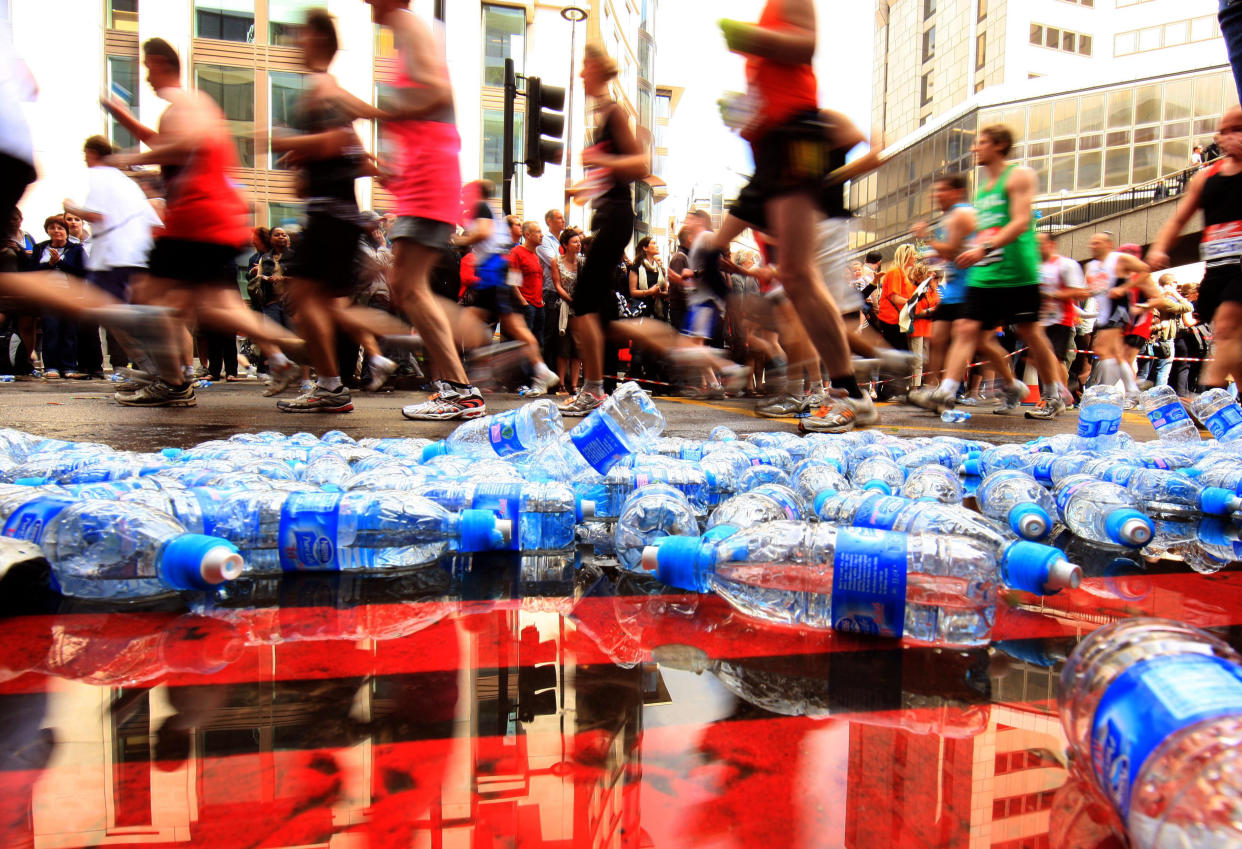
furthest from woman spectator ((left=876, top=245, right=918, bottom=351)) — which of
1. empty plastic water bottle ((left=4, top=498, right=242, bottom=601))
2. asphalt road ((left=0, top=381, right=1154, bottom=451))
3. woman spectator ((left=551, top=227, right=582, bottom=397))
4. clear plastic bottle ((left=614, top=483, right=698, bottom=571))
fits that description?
empty plastic water bottle ((left=4, top=498, right=242, bottom=601))

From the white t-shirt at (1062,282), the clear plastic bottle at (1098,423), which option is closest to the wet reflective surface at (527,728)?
the clear plastic bottle at (1098,423)

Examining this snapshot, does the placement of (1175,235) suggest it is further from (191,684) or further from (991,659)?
(191,684)

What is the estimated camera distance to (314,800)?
0.85 metres

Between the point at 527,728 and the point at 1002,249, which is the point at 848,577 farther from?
the point at 1002,249

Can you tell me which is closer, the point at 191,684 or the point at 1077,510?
the point at 191,684

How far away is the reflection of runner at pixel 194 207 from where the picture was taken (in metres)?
4.16

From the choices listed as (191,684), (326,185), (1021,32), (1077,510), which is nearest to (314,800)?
(191,684)

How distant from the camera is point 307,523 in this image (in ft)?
5.50

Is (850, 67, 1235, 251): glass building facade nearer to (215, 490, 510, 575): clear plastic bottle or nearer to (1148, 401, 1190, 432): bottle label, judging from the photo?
(1148, 401, 1190, 432): bottle label

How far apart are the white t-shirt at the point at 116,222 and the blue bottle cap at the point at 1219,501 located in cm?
652

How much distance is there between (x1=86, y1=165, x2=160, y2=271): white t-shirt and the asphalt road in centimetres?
108

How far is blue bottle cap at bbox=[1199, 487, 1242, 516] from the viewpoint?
89.9 inches

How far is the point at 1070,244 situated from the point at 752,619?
1071 inches

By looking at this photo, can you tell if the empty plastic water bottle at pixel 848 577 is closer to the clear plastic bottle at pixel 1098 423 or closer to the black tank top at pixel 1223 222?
the clear plastic bottle at pixel 1098 423
